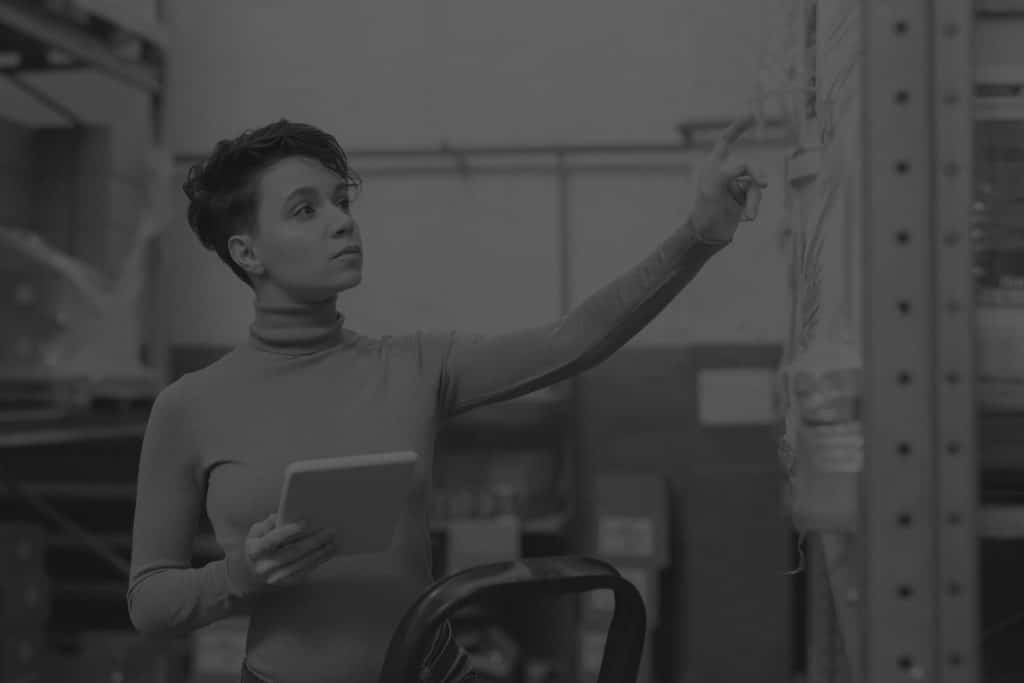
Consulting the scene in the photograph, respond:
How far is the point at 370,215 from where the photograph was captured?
147 inches

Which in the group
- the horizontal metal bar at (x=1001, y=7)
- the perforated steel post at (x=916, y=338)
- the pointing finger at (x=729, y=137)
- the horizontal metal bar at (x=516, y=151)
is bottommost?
the perforated steel post at (x=916, y=338)

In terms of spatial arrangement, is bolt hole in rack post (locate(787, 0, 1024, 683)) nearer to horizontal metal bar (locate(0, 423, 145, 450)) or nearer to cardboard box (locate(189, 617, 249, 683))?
horizontal metal bar (locate(0, 423, 145, 450))

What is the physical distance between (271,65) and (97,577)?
1.87m

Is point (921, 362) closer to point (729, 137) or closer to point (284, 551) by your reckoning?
point (729, 137)

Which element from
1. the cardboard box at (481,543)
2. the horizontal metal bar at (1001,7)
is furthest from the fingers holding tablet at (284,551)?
the cardboard box at (481,543)

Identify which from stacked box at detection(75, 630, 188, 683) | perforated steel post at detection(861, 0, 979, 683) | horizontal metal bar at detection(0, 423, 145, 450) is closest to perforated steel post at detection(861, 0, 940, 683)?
perforated steel post at detection(861, 0, 979, 683)

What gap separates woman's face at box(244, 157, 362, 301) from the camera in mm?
1281

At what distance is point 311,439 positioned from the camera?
4.06ft

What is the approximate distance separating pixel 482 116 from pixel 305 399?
8.58 ft

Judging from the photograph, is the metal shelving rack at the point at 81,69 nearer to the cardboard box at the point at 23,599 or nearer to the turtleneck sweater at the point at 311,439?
the cardboard box at the point at 23,599

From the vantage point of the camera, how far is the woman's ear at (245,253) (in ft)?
4.39

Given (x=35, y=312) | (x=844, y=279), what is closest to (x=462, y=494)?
(x=35, y=312)

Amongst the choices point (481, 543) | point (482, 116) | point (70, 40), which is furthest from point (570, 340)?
point (482, 116)

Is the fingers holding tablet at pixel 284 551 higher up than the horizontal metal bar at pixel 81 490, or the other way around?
the fingers holding tablet at pixel 284 551
